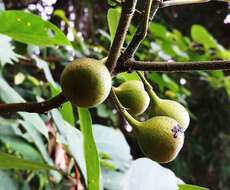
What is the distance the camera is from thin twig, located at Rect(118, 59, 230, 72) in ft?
2.02

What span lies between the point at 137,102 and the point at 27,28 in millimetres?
325

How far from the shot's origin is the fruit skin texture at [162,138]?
699mm

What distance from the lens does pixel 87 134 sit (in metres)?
0.78

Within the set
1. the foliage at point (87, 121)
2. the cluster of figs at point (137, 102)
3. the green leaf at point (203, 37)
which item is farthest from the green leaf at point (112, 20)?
the green leaf at point (203, 37)

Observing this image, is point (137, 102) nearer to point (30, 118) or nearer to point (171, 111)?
point (171, 111)

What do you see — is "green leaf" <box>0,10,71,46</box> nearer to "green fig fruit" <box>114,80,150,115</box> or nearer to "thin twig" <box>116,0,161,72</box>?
"green fig fruit" <box>114,80,150,115</box>

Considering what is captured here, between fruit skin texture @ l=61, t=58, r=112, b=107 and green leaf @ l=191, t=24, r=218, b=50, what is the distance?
204 centimetres

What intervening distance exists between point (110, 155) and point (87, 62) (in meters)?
0.83

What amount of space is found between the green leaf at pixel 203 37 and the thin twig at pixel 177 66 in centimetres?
204

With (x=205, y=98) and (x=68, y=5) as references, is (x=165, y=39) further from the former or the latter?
(x=205, y=98)

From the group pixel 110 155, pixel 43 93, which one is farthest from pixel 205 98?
pixel 110 155

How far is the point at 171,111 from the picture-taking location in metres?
0.76

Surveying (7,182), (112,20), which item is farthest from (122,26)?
(7,182)

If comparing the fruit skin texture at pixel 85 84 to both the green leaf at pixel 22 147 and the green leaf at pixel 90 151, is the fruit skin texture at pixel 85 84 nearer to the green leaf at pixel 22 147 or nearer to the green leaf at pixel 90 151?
the green leaf at pixel 90 151
